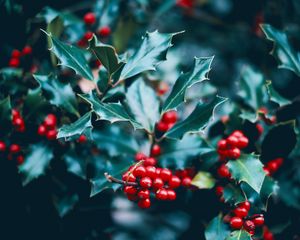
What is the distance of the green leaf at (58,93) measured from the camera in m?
1.46

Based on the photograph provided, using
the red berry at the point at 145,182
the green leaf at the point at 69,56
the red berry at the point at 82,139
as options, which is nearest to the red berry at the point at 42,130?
the red berry at the point at 82,139

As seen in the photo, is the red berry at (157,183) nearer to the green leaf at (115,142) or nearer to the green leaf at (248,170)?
the green leaf at (248,170)

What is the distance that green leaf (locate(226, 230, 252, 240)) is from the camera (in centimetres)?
123

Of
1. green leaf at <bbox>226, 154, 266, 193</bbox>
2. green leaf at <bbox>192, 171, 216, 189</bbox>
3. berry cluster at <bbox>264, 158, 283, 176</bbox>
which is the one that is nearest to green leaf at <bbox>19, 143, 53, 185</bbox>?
green leaf at <bbox>192, 171, 216, 189</bbox>

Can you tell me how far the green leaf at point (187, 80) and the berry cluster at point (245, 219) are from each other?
394 mm

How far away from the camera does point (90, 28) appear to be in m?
1.91

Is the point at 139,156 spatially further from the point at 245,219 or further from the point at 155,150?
the point at 245,219

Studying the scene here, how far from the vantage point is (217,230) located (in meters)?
1.38

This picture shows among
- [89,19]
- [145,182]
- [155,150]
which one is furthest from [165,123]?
[89,19]

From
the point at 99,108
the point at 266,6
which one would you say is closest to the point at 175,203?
the point at 99,108

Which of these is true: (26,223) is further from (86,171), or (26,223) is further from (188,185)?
(188,185)

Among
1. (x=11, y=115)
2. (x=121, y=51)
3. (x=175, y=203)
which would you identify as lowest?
(x=175, y=203)

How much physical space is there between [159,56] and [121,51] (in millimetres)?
507

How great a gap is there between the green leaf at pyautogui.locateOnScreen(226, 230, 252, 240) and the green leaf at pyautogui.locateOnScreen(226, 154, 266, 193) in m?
0.14
